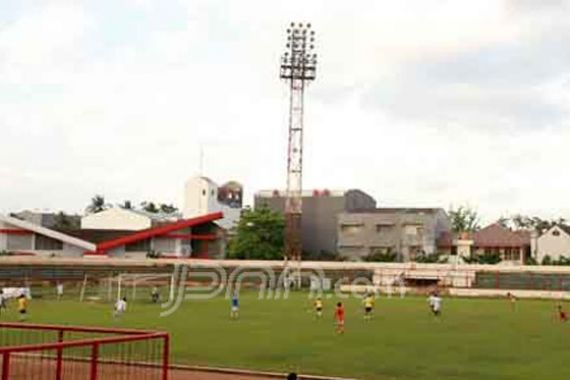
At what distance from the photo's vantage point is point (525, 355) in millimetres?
26953

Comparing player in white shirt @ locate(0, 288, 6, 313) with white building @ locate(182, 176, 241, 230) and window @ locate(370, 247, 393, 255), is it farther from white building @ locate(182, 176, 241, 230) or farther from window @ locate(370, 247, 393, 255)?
white building @ locate(182, 176, 241, 230)

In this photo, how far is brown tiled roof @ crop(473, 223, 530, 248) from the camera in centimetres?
10669

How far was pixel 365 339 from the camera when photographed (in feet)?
104

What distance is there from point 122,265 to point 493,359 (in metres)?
64.6

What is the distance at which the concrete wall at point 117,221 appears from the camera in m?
115

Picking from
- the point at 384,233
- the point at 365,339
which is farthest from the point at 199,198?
the point at 365,339

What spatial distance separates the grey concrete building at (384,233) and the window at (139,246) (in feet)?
72.9

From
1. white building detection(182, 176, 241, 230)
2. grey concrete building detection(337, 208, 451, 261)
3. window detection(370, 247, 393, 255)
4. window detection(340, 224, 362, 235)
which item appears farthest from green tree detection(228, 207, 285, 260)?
white building detection(182, 176, 241, 230)

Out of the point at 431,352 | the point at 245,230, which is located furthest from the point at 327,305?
the point at 245,230

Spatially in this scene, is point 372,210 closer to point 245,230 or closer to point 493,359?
point 245,230

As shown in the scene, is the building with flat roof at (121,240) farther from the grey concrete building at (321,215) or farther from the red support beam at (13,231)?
the grey concrete building at (321,215)

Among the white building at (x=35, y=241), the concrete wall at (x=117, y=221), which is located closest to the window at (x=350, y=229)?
the concrete wall at (x=117, y=221)

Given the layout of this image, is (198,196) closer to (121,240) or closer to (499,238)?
(121,240)

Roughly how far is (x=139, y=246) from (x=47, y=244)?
34.7ft
